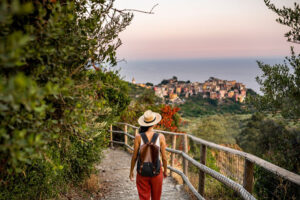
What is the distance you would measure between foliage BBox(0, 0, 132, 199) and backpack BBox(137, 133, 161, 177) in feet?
2.28

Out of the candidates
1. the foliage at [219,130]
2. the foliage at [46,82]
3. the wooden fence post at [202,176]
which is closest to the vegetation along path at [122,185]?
the wooden fence post at [202,176]

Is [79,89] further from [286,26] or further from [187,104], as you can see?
[187,104]

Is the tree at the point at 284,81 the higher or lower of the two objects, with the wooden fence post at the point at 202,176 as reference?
higher

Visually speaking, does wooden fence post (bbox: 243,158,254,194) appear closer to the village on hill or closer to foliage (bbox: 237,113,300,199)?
foliage (bbox: 237,113,300,199)

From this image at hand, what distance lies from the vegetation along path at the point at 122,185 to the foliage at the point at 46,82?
1.22m

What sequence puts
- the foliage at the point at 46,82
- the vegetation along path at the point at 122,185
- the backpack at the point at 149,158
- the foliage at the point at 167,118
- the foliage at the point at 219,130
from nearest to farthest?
the foliage at the point at 46,82 → the backpack at the point at 149,158 → the vegetation along path at the point at 122,185 → the foliage at the point at 167,118 → the foliage at the point at 219,130

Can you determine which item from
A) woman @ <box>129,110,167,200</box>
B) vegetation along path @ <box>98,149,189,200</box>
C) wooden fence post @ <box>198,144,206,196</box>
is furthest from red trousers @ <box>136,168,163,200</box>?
vegetation along path @ <box>98,149,189,200</box>

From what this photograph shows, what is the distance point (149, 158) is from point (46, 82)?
5.52 ft

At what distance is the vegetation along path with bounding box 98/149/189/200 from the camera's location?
15.0ft

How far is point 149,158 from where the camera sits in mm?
2965

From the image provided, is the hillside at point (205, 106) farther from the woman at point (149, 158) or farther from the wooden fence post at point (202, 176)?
the woman at point (149, 158)

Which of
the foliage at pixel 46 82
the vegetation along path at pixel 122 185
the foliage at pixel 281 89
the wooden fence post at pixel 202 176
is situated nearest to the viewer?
the foliage at pixel 46 82

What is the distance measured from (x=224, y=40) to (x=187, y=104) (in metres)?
17.0

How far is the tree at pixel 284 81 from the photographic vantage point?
5824mm
